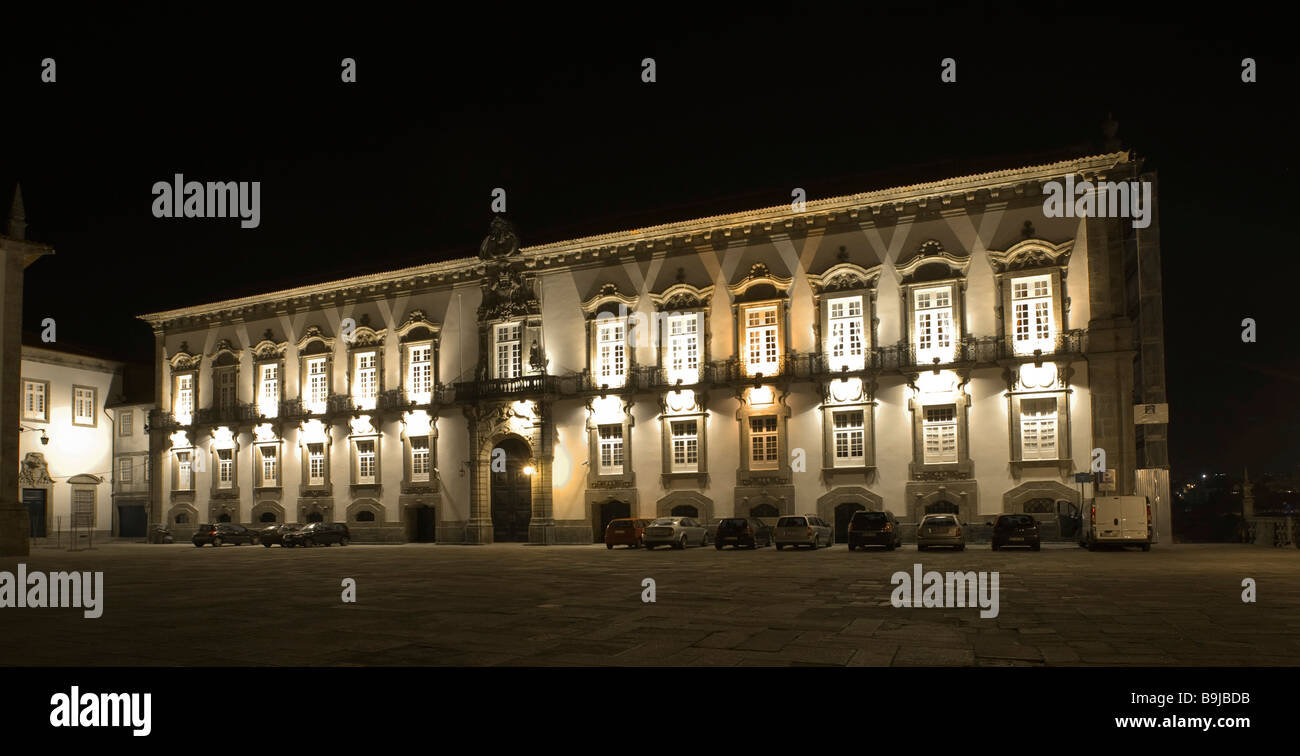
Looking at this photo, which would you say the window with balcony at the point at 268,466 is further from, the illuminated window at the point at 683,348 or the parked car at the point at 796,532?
the parked car at the point at 796,532

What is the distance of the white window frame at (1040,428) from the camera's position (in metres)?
32.3

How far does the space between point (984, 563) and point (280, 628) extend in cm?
1678

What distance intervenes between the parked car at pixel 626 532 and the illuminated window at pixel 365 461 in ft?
48.0

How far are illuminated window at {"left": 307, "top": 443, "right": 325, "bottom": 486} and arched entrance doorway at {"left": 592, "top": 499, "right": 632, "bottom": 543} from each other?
14.5 m

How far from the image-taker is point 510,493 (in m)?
42.6

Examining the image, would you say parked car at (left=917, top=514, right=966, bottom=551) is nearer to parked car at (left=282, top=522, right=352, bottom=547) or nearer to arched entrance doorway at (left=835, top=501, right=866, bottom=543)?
arched entrance doorway at (left=835, top=501, right=866, bottom=543)

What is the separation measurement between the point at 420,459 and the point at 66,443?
22301 mm

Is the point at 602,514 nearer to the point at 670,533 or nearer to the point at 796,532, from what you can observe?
the point at 670,533

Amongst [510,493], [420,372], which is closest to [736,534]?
[510,493]

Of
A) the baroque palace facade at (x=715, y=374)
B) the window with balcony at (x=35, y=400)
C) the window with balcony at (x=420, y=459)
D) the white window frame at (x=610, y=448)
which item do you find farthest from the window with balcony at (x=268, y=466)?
the white window frame at (x=610, y=448)

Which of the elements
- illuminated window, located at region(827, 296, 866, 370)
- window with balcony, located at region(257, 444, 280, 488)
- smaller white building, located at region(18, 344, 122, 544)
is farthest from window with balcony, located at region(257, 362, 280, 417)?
illuminated window, located at region(827, 296, 866, 370)
